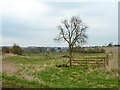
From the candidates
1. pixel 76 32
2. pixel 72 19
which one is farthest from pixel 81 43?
pixel 72 19

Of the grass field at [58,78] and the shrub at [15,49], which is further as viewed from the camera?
the shrub at [15,49]

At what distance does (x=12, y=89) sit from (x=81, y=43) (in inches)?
1079

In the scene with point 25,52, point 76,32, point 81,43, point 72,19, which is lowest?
point 25,52

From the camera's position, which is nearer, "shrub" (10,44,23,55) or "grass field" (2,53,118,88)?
"grass field" (2,53,118,88)

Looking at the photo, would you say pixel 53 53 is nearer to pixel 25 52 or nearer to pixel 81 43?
pixel 81 43

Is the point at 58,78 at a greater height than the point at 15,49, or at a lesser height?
lesser

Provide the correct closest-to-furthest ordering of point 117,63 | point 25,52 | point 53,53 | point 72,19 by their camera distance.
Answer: point 117,63 < point 72,19 < point 53,53 < point 25,52

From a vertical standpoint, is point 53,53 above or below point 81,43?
below

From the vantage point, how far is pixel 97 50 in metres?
41.6

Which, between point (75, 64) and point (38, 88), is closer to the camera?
point (38, 88)

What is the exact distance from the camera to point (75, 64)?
18.5m

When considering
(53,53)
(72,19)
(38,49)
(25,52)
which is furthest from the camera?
(25,52)

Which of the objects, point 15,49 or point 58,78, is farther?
point 15,49

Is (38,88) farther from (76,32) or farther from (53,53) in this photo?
(53,53)
